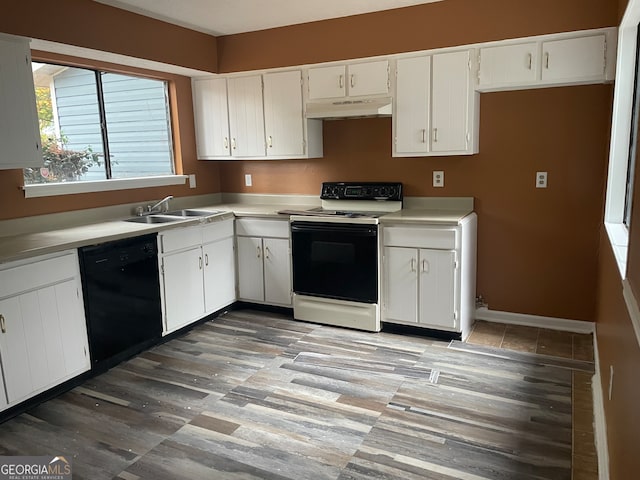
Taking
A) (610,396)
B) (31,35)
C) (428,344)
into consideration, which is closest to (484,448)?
(610,396)

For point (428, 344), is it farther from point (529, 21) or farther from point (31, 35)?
point (31, 35)

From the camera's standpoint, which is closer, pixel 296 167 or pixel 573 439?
pixel 573 439

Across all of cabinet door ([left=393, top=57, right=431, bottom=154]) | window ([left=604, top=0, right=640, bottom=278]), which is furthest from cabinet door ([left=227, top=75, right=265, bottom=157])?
window ([left=604, top=0, right=640, bottom=278])

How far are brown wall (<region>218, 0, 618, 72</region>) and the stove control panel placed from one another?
3.45 feet

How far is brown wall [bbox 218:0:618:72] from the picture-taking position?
3232 mm

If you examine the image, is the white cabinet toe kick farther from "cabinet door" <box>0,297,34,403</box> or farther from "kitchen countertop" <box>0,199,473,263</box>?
"cabinet door" <box>0,297,34,403</box>

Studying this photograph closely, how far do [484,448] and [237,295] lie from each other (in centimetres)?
268

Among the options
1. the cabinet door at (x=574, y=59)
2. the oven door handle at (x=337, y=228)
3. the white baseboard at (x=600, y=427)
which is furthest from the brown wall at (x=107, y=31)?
the white baseboard at (x=600, y=427)

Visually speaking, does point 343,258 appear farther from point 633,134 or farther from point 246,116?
point 633,134

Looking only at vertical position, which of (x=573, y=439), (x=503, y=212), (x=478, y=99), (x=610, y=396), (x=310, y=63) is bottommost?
(x=573, y=439)

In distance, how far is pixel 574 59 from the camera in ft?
10.6

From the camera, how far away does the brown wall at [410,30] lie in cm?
323

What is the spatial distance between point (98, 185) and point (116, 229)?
636 mm

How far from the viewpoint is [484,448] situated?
2.32m
